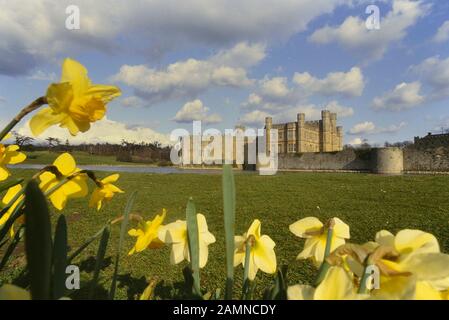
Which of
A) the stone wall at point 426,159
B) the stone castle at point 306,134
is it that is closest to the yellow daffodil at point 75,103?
the stone wall at point 426,159

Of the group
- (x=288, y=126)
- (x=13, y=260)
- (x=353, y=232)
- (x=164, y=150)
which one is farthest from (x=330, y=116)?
(x=13, y=260)

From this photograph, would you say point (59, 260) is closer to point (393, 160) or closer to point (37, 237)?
point (37, 237)

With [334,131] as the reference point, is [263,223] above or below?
below

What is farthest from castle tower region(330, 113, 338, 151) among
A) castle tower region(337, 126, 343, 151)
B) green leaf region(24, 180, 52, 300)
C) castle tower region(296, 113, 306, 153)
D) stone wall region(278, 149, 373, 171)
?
green leaf region(24, 180, 52, 300)

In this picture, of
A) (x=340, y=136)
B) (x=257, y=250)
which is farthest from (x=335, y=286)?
(x=340, y=136)

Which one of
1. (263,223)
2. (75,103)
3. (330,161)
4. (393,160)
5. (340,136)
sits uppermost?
(340,136)

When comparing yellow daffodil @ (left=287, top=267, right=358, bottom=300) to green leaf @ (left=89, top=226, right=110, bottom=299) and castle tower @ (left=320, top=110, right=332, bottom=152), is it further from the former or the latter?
castle tower @ (left=320, top=110, right=332, bottom=152)

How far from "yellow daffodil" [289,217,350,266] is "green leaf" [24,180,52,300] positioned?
0.35m

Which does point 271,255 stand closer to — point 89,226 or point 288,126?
point 89,226

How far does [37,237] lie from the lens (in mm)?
265

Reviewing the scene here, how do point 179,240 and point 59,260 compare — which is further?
point 179,240

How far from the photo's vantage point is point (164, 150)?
3834 cm

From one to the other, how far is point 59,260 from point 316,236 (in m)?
0.36
